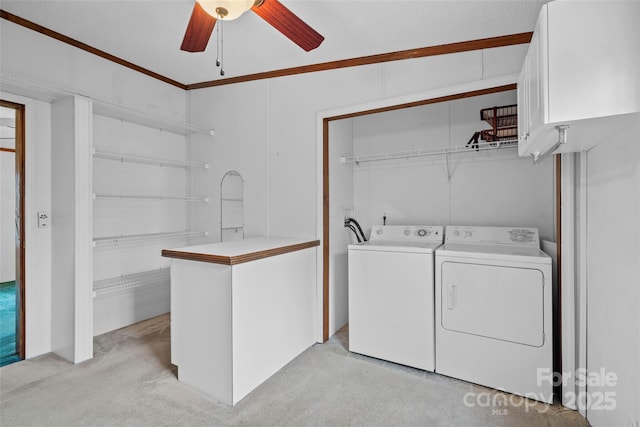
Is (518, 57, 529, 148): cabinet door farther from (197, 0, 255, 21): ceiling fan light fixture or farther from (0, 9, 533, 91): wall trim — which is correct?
(197, 0, 255, 21): ceiling fan light fixture

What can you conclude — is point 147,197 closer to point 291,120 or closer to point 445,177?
point 291,120

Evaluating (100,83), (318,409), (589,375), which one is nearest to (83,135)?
(100,83)

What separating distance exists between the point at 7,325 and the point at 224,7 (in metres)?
3.60

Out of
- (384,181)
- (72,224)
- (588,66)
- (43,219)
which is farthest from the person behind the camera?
(384,181)

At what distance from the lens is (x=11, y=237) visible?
4449 millimetres

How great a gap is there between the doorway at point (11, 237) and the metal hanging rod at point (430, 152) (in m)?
2.63

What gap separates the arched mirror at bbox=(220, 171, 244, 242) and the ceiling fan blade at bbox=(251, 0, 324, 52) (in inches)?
70.7

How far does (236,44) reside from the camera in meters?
2.58

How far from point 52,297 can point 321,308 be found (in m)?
2.20

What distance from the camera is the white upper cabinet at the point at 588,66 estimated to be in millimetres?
1186

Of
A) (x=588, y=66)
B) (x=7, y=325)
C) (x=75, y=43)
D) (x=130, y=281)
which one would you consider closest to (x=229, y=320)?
(x=130, y=281)

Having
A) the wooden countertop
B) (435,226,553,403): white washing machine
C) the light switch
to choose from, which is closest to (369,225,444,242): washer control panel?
(435,226,553,403): white washing machine

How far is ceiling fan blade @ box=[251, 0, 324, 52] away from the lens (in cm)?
159

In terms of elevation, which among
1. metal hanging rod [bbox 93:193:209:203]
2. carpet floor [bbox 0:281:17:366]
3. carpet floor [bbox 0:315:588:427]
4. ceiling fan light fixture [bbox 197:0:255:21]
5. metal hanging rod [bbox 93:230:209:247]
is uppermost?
ceiling fan light fixture [bbox 197:0:255:21]
